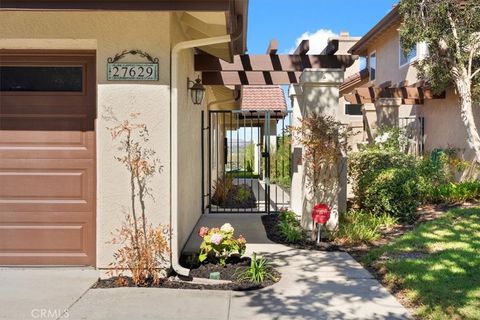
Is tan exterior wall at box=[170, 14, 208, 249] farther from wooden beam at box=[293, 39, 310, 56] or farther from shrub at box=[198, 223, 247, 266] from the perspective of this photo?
wooden beam at box=[293, 39, 310, 56]

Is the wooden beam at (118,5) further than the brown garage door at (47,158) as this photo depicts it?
No

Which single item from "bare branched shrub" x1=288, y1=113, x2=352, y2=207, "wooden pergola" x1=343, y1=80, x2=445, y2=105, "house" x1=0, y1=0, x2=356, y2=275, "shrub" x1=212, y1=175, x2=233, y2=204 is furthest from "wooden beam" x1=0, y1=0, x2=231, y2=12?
"wooden pergola" x1=343, y1=80, x2=445, y2=105

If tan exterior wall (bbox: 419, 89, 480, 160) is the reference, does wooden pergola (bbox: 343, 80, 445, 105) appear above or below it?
above

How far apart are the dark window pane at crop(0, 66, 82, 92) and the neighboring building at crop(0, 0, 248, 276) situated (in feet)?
0.04

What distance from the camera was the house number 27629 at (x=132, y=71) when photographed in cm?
556

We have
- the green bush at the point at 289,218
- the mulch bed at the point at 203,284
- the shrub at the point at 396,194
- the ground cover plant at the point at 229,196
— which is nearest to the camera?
the mulch bed at the point at 203,284

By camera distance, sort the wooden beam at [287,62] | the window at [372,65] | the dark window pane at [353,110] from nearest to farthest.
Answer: the wooden beam at [287,62], the window at [372,65], the dark window pane at [353,110]

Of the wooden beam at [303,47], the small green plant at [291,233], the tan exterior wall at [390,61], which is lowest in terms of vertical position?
the small green plant at [291,233]

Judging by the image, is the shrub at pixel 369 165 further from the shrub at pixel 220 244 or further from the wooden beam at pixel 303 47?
the shrub at pixel 220 244

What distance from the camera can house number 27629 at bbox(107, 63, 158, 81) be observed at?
5.56 meters

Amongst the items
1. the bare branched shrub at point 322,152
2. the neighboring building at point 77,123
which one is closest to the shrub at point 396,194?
the bare branched shrub at point 322,152

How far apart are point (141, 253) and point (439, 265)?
151 inches

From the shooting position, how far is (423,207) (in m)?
10.7

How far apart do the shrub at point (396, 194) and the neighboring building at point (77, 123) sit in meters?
5.21
